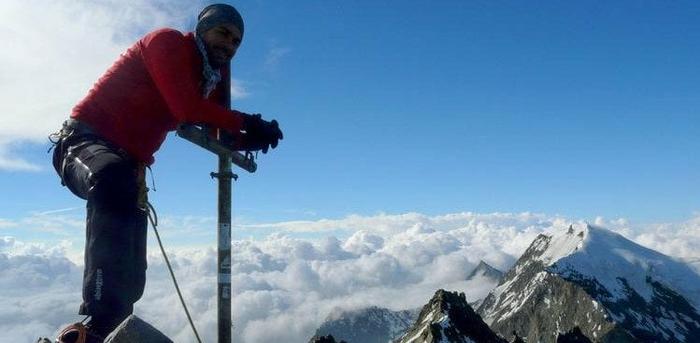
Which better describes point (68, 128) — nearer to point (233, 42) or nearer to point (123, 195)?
point (123, 195)

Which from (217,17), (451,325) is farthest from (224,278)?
(451,325)

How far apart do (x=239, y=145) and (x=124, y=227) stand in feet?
7.23

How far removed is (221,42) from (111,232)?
2.90 meters

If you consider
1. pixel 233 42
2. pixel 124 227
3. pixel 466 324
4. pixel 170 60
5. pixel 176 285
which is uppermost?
pixel 233 42

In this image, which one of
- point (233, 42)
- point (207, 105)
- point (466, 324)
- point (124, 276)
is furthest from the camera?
point (466, 324)

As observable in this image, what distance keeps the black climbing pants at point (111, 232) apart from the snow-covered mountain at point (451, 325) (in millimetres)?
161082

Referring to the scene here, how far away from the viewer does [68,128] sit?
306 inches

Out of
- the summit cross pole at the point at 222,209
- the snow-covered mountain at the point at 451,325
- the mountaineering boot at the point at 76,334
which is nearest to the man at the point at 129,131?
the mountaineering boot at the point at 76,334

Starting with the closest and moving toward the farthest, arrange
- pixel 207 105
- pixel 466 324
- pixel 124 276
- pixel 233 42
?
pixel 124 276 → pixel 207 105 → pixel 233 42 → pixel 466 324

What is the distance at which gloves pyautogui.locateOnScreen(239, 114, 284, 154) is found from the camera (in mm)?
8188

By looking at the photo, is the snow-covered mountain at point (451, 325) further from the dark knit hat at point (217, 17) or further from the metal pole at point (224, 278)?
the dark knit hat at point (217, 17)

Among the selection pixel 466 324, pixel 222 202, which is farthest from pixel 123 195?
pixel 466 324

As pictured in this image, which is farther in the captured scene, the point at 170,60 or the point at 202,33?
the point at 202,33

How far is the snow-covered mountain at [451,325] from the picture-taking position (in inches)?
6500
